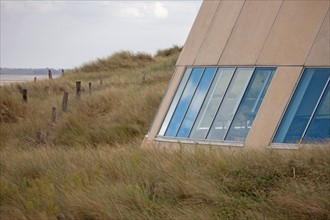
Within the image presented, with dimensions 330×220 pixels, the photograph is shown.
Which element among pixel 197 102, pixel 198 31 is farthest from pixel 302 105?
pixel 198 31

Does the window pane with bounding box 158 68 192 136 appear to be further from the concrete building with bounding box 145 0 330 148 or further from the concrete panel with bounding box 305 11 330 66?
the concrete panel with bounding box 305 11 330 66

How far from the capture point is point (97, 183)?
16.7 metres

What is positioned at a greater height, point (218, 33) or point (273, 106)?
point (218, 33)

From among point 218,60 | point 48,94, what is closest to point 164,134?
point 218,60

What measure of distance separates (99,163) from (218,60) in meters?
4.39

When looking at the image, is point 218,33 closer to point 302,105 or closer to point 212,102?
point 212,102

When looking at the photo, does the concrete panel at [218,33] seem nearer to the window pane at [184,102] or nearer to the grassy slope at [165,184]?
the window pane at [184,102]

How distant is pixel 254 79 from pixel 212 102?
1493mm

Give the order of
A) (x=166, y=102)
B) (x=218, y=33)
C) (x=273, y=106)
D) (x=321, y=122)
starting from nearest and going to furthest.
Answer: (x=321, y=122), (x=273, y=106), (x=218, y=33), (x=166, y=102)

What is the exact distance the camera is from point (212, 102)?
2166cm

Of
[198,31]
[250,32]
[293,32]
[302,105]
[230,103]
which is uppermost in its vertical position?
[198,31]

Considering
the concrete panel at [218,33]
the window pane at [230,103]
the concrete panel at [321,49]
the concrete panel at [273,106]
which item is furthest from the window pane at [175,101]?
the concrete panel at [321,49]

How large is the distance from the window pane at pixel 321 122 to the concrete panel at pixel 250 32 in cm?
226

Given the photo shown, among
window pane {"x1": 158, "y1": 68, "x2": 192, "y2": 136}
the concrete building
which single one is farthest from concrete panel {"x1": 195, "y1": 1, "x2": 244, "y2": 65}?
window pane {"x1": 158, "y1": 68, "x2": 192, "y2": 136}
